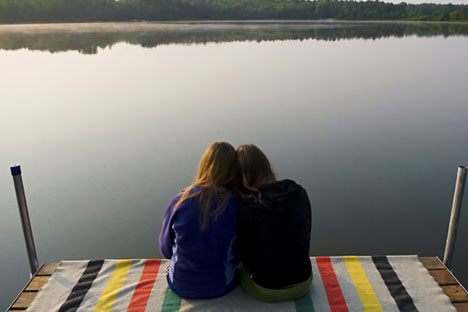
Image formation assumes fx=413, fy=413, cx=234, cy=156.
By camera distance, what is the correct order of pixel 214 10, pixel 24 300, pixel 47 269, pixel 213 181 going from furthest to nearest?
pixel 214 10, pixel 47 269, pixel 24 300, pixel 213 181

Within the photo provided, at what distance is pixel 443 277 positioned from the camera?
257cm

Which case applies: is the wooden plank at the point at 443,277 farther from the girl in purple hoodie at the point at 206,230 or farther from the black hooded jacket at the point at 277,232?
the girl in purple hoodie at the point at 206,230

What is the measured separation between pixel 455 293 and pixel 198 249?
1545mm

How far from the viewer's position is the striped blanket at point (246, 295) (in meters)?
2.26

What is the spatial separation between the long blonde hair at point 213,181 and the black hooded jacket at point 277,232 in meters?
0.13

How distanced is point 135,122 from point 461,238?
4861mm

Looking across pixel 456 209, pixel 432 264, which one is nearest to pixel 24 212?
pixel 432 264

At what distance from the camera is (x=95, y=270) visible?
8.73 ft

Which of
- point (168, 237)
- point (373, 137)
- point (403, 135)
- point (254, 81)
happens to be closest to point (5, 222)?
point (168, 237)

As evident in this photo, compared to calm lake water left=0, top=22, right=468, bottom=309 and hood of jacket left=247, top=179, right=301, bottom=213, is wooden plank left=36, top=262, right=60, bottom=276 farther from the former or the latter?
A: hood of jacket left=247, top=179, right=301, bottom=213

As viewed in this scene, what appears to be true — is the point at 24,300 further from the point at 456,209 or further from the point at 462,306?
the point at 456,209

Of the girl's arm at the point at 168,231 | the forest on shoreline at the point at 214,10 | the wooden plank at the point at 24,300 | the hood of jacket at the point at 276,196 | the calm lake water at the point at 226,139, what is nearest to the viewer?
the hood of jacket at the point at 276,196

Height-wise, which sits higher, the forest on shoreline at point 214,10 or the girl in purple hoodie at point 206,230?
the forest on shoreline at point 214,10

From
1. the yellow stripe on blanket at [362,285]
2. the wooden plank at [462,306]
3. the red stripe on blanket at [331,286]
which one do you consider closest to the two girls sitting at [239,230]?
the red stripe on blanket at [331,286]
